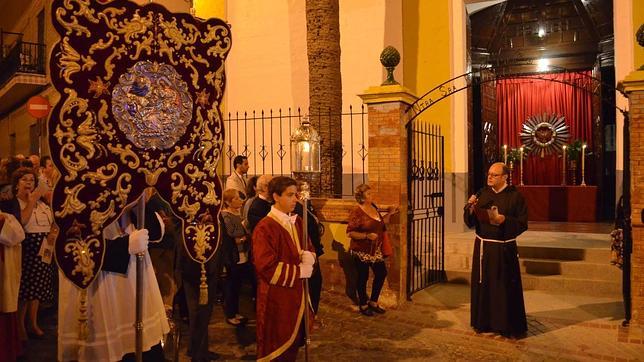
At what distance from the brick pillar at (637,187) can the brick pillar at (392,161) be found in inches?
105

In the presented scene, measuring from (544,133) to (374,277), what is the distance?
907 centimetres

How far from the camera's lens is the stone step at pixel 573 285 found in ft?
26.2

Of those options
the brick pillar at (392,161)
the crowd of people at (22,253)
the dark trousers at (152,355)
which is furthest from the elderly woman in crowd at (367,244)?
the crowd of people at (22,253)

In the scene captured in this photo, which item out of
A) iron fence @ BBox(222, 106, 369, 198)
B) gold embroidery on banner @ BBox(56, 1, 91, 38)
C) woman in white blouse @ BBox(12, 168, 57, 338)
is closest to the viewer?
gold embroidery on banner @ BBox(56, 1, 91, 38)

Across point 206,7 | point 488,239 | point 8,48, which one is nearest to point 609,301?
point 488,239

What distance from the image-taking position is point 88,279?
3.52 metres

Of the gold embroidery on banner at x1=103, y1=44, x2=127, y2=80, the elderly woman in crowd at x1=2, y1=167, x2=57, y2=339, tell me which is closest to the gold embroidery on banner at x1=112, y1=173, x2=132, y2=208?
the gold embroidery on banner at x1=103, y1=44, x2=127, y2=80

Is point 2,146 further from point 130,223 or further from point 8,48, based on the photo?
point 130,223

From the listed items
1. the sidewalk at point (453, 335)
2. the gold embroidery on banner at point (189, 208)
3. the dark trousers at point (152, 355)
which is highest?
the gold embroidery on banner at point (189, 208)

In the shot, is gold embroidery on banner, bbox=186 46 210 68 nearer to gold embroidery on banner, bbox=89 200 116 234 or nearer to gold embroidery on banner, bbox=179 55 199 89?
gold embroidery on banner, bbox=179 55 199 89

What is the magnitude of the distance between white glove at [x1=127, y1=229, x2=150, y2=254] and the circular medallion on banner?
1.93 feet

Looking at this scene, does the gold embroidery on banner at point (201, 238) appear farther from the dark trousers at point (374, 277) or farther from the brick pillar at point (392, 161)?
the brick pillar at point (392, 161)

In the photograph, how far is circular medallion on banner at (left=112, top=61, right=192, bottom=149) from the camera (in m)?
3.67

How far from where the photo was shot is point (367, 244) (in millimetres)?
7219
